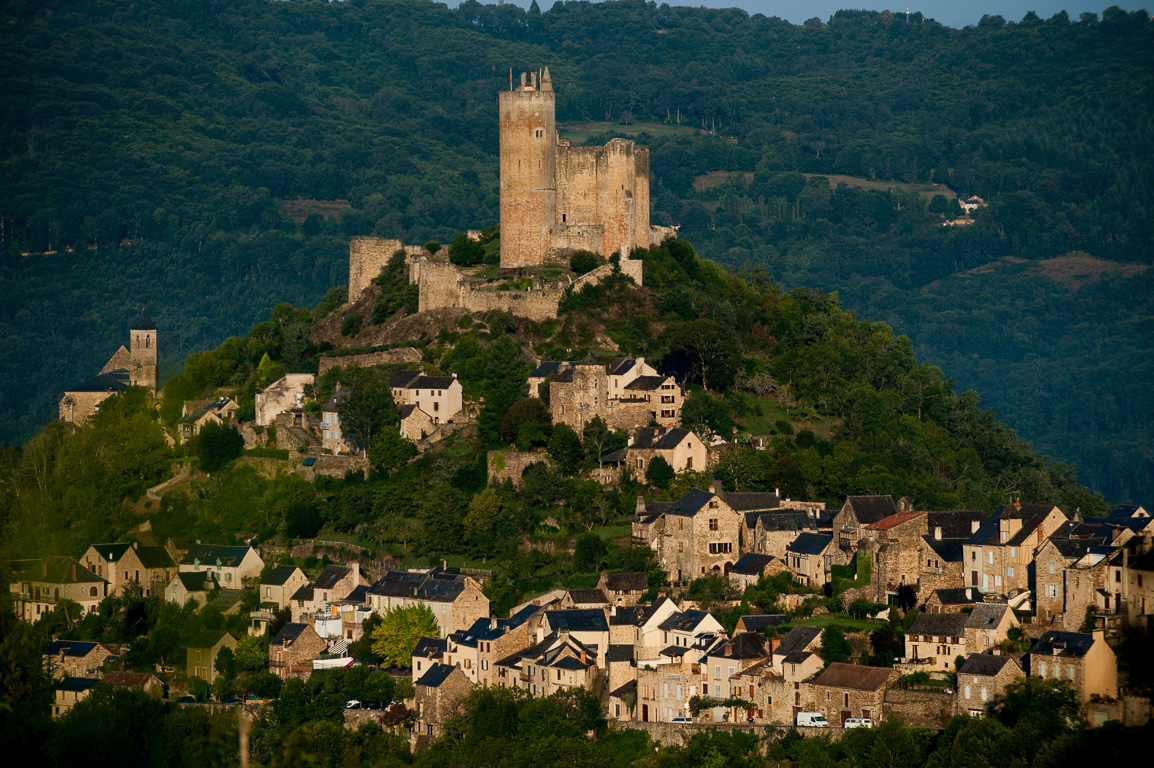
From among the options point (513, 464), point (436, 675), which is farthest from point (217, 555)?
point (436, 675)

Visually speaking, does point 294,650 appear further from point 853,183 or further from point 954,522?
point 853,183

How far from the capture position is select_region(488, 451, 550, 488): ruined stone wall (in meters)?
64.7

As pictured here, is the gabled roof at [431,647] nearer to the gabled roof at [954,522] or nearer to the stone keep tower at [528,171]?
the gabled roof at [954,522]

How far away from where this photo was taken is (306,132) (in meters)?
168

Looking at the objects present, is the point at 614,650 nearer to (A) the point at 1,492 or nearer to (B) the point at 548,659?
(B) the point at 548,659

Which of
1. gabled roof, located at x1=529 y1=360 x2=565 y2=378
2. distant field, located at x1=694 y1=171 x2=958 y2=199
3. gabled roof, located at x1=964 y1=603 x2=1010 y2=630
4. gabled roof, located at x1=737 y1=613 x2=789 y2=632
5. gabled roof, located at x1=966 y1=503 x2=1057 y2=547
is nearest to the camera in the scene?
gabled roof, located at x1=964 y1=603 x2=1010 y2=630

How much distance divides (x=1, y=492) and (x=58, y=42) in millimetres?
74855

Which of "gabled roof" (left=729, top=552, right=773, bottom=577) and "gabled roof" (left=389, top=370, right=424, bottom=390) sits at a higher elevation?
"gabled roof" (left=389, top=370, right=424, bottom=390)

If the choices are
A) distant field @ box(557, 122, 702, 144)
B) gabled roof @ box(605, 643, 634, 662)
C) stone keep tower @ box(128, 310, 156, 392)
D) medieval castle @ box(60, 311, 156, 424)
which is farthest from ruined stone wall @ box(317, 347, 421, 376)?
distant field @ box(557, 122, 702, 144)

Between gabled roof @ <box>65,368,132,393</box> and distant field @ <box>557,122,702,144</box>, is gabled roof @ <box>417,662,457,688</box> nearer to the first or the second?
gabled roof @ <box>65,368,132,393</box>

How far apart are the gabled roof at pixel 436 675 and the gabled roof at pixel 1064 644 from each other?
60.2ft

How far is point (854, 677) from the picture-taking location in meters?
48.6

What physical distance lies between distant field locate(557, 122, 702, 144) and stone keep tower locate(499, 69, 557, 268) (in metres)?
94.1

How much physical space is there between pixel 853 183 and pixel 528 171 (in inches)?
4652
